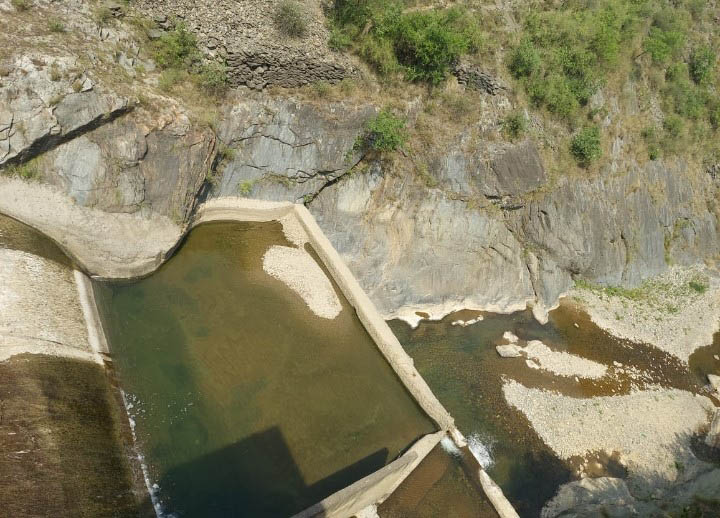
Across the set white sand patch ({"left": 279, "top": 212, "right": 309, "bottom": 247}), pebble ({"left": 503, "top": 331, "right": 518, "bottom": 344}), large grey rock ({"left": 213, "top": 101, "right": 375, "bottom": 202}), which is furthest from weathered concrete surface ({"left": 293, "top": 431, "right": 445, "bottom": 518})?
large grey rock ({"left": 213, "top": 101, "right": 375, "bottom": 202})

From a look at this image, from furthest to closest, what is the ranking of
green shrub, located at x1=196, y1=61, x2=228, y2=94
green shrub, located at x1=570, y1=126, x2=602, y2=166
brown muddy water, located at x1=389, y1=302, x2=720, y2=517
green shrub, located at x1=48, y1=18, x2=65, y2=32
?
green shrub, located at x1=570, y1=126, x2=602, y2=166, green shrub, located at x1=196, y1=61, x2=228, y2=94, green shrub, located at x1=48, y1=18, x2=65, y2=32, brown muddy water, located at x1=389, y1=302, x2=720, y2=517

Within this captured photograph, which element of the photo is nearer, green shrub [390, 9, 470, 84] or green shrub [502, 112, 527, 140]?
green shrub [390, 9, 470, 84]

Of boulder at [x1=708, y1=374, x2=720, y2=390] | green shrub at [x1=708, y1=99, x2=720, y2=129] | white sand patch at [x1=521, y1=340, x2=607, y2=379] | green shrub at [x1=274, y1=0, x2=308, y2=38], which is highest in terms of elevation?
green shrub at [x1=708, y1=99, x2=720, y2=129]

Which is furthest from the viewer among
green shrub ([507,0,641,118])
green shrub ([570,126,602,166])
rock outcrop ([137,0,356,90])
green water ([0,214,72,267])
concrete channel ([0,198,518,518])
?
green shrub ([570,126,602,166])

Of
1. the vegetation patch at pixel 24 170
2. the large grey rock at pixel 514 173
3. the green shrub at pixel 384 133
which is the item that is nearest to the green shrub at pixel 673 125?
A: the large grey rock at pixel 514 173

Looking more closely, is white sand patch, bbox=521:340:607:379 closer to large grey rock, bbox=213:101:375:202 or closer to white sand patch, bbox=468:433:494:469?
white sand patch, bbox=468:433:494:469

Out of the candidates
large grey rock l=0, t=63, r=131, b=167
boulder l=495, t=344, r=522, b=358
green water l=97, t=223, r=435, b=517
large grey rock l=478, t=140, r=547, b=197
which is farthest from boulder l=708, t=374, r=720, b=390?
large grey rock l=0, t=63, r=131, b=167

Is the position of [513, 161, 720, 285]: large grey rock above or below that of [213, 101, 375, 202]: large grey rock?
above

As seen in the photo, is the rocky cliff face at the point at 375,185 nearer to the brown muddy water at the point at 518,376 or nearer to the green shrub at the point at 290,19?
the brown muddy water at the point at 518,376
